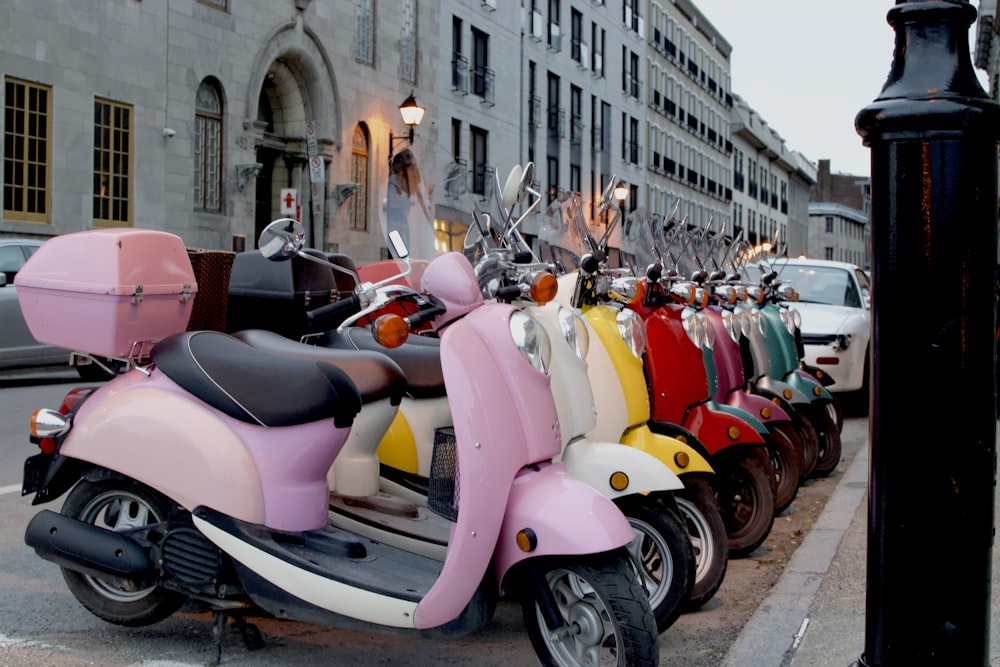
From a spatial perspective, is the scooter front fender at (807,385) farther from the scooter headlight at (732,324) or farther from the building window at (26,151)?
the building window at (26,151)

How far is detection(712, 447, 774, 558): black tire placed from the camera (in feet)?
18.3

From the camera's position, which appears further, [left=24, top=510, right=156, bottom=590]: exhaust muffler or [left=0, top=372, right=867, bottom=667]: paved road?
[left=0, top=372, right=867, bottom=667]: paved road

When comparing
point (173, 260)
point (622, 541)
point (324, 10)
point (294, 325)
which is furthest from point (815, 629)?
point (324, 10)

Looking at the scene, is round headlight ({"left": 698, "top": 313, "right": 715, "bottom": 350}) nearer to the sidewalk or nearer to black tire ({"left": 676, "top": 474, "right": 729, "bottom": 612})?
the sidewalk

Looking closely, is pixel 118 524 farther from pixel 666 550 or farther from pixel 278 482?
pixel 666 550

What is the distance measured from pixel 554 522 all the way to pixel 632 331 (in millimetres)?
1762

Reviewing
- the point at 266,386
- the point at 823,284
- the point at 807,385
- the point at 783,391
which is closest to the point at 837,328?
the point at 823,284

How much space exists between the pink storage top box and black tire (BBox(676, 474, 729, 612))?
2.13 meters

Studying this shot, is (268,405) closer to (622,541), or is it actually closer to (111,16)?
(622,541)

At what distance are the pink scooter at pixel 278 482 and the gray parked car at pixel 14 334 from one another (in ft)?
28.4

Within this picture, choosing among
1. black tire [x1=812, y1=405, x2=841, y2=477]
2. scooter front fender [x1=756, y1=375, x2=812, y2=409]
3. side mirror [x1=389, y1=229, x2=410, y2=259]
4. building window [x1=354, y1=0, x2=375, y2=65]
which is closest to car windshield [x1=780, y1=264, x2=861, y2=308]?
black tire [x1=812, y1=405, x2=841, y2=477]

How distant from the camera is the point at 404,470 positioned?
4785 millimetres

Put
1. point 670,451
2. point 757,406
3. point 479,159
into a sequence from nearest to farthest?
point 670,451
point 757,406
point 479,159

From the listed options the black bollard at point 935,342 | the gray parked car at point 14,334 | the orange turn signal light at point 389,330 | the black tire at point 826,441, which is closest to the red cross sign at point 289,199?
the gray parked car at point 14,334
